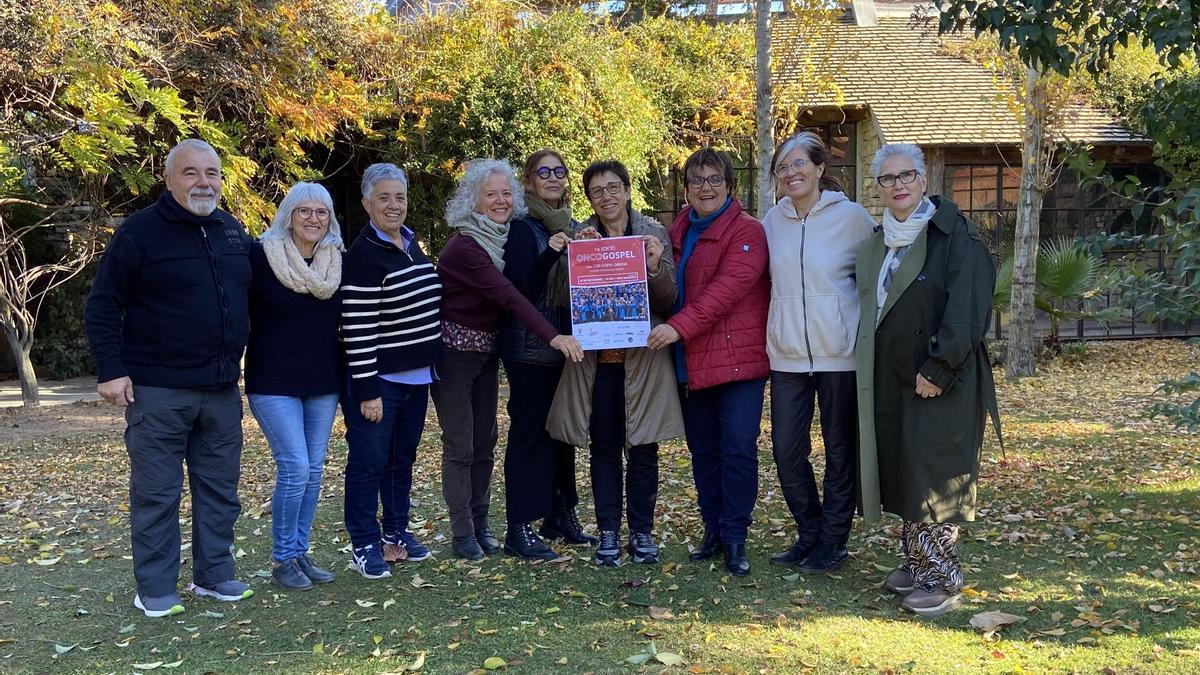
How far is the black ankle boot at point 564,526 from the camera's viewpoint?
17.7 feet

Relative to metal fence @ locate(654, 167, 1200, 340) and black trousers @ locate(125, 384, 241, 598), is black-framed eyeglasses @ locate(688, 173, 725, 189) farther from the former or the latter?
metal fence @ locate(654, 167, 1200, 340)

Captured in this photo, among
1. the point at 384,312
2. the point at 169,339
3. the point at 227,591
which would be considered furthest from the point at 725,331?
the point at 227,591

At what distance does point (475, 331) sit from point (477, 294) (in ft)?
0.62

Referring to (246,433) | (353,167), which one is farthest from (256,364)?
(353,167)

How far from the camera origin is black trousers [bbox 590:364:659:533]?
4.88m

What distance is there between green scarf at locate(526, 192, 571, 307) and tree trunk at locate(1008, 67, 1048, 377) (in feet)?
28.3

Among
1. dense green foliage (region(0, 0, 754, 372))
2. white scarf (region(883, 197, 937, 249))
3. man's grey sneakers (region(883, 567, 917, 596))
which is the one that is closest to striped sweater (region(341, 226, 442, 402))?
white scarf (region(883, 197, 937, 249))

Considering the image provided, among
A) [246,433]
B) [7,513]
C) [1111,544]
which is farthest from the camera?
[246,433]

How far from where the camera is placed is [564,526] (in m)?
5.42

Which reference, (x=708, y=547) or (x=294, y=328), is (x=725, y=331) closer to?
(x=708, y=547)

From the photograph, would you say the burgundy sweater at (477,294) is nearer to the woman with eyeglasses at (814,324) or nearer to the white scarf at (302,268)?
the white scarf at (302,268)

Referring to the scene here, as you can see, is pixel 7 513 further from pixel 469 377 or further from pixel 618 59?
pixel 618 59

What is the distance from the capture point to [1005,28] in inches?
174

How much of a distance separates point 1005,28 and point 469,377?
9.49 feet
